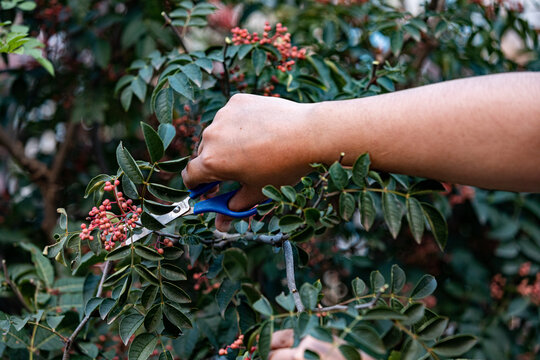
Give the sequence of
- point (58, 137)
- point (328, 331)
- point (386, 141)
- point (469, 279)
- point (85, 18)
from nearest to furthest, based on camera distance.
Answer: point (328, 331), point (386, 141), point (85, 18), point (469, 279), point (58, 137)

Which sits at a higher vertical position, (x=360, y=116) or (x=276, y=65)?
(x=360, y=116)

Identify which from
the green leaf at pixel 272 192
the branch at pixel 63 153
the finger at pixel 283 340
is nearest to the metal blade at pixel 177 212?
the green leaf at pixel 272 192

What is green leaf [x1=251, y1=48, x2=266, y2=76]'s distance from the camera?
121 cm

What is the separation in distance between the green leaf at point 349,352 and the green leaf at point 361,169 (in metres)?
0.25

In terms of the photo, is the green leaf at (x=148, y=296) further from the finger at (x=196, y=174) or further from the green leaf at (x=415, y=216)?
the green leaf at (x=415, y=216)

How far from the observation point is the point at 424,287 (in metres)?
0.88

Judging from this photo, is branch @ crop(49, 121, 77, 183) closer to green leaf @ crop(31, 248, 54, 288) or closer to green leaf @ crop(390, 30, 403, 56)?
green leaf @ crop(31, 248, 54, 288)

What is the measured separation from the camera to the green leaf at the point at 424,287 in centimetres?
88

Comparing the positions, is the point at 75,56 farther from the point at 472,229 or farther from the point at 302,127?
the point at 472,229

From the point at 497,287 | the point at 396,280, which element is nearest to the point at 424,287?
the point at 396,280

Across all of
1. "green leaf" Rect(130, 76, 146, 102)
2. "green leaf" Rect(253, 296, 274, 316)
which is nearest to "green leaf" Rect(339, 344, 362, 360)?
"green leaf" Rect(253, 296, 274, 316)

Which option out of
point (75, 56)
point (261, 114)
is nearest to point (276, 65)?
point (261, 114)

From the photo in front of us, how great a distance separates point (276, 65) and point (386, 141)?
1.83 feet

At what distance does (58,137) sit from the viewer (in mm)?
2197
